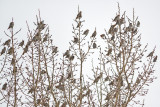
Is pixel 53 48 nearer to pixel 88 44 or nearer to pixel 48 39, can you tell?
pixel 48 39

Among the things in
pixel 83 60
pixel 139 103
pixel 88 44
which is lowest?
pixel 139 103

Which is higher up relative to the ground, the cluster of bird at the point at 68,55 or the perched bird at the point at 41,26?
the perched bird at the point at 41,26

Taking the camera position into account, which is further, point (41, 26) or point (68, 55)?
point (68, 55)

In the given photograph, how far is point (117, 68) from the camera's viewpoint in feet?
16.8

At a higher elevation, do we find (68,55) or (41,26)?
(41,26)

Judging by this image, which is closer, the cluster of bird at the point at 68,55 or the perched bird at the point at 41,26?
the perched bird at the point at 41,26

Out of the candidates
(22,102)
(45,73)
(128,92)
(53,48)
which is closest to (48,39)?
(53,48)

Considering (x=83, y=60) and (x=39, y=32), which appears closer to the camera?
(x=39, y=32)

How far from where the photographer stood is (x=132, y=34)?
5215mm

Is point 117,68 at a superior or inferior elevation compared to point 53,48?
inferior

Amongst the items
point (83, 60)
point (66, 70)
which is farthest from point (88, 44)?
point (66, 70)

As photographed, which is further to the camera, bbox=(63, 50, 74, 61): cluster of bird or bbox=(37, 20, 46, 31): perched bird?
bbox=(63, 50, 74, 61): cluster of bird

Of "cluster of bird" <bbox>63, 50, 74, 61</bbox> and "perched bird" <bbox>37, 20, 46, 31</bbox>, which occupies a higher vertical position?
"perched bird" <bbox>37, 20, 46, 31</bbox>

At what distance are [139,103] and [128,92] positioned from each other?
51 centimetres
